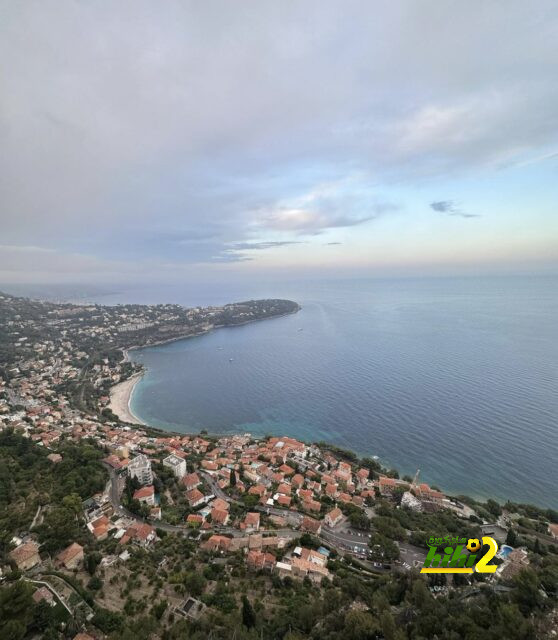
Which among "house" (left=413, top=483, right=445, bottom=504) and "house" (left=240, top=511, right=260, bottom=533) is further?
"house" (left=413, top=483, right=445, bottom=504)

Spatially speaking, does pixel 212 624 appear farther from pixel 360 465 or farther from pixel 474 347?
pixel 474 347

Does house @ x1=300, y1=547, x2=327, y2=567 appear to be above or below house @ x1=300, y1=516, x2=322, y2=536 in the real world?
above

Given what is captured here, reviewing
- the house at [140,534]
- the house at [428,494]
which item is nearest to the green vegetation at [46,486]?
the house at [140,534]

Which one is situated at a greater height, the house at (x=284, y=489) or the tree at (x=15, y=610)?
the tree at (x=15, y=610)

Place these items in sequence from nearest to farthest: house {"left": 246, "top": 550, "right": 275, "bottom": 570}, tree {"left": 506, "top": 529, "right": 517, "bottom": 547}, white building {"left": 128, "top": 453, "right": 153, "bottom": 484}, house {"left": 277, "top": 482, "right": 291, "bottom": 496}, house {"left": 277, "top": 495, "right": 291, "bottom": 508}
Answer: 1. house {"left": 246, "top": 550, "right": 275, "bottom": 570}
2. tree {"left": 506, "top": 529, "right": 517, "bottom": 547}
3. house {"left": 277, "top": 495, "right": 291, "bottom": 508}
4. white building {"left": 128, "top": 453, "right": 153, "bottom": 484}
5. house {"left": 277, "top": 482, "right": 291, "bottom": 496}

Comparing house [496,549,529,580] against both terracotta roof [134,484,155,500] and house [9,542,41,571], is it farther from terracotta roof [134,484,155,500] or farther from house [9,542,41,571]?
house [9,542,41,571]

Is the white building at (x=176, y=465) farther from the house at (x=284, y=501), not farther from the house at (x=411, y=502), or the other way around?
the house at (x=411, y=502)

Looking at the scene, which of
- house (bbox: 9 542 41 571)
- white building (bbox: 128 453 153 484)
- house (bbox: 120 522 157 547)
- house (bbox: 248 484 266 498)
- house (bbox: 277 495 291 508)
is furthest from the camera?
white building (bbox: 128 453 153 484)

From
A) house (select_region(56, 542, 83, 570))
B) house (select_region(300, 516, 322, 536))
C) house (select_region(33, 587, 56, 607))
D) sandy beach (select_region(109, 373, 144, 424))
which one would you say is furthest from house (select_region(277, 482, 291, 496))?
sandy beach (select_region(109, 373, 144, 424))
